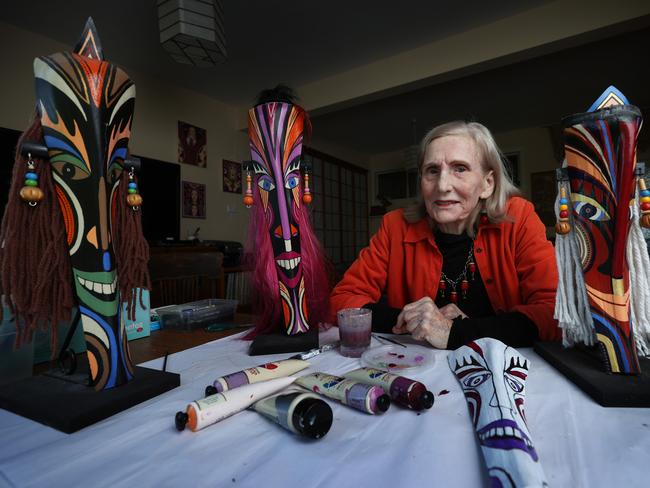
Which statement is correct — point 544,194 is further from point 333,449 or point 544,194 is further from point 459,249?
point 333,449

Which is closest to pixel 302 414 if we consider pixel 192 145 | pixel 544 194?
pixel 192 145

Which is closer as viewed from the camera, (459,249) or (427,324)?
(427,324)

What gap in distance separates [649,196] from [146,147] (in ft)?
11.0

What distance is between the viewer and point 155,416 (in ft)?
1.50

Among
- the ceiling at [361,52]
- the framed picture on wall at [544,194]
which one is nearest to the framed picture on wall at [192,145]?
the ceiling at [361,52]

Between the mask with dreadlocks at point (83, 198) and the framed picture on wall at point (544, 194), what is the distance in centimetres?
554

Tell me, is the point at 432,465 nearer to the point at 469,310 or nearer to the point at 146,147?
the point at 469,310

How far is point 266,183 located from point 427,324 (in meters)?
0.45

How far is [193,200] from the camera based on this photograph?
349cm

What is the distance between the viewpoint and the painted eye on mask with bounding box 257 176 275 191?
794 mm

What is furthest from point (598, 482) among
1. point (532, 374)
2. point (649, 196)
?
point (649, 196)

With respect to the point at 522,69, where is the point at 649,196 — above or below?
below

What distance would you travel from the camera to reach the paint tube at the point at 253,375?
49 cm

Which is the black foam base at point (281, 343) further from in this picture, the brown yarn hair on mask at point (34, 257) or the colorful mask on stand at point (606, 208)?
the colorful mask on stand at point (606, 208)
